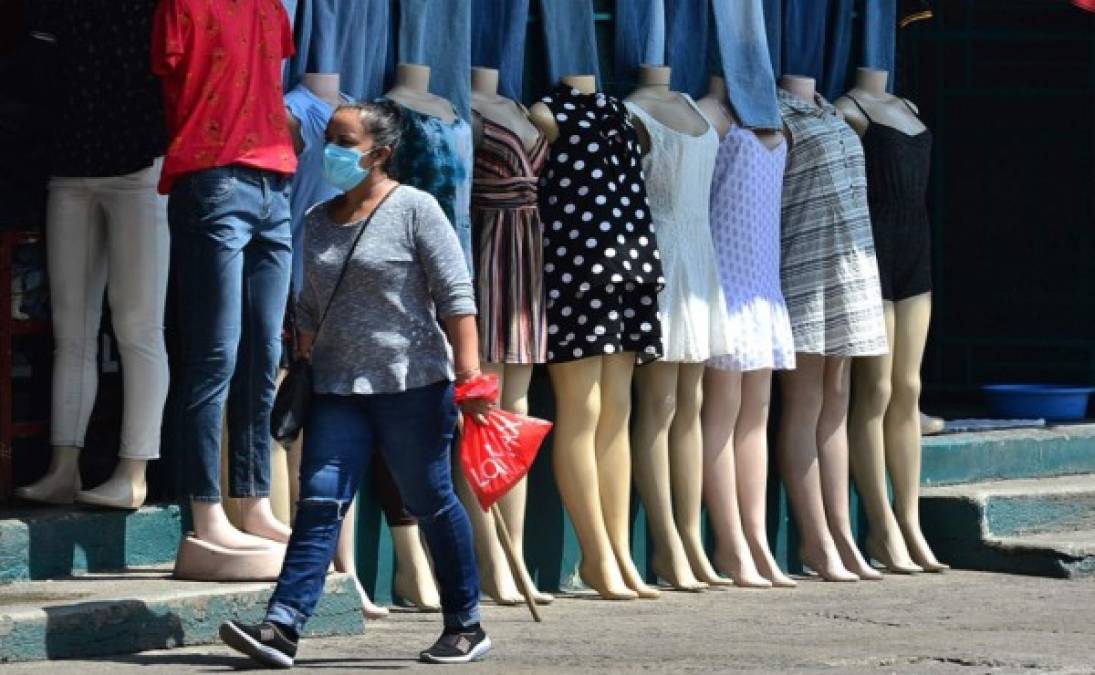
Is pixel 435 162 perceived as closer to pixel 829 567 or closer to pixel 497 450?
pixel 497 450

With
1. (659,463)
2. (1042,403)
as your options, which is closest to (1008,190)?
(1042,403)

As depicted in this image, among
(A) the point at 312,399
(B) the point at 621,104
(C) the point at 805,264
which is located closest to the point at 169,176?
(A) the point at 312,399

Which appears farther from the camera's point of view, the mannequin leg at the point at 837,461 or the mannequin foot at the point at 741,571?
the mannequin leg at the point at 837,461

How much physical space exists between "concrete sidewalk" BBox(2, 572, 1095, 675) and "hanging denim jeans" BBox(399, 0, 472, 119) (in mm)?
1818

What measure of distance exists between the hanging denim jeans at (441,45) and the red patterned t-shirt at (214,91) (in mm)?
1008

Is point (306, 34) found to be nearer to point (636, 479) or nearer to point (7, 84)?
point (7, 84)

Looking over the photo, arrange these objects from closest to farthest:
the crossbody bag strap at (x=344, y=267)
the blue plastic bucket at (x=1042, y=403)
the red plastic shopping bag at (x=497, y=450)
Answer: the crossbody bag strap at (x=344, y=267) < the red plastic shopping bag at (x=497, y=450) < the blue plastic bucket at (x=1042, y=403)

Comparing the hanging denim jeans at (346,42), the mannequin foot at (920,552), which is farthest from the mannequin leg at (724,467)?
the hanging denim jeans at (346,42)

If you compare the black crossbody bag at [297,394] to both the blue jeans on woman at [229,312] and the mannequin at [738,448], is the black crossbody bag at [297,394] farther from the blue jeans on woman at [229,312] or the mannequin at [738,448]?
the mannequin at [738,448]

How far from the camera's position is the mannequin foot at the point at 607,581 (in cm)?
1006

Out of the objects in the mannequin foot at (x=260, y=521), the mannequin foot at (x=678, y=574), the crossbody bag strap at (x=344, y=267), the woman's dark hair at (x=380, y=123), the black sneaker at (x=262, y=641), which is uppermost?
the woman's dark hair at (x=380, y=123)

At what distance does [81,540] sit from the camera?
891 cm

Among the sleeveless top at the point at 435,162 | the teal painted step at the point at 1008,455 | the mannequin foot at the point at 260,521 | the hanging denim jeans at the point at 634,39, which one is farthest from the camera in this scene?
the teal painted step at the point at 1008,455

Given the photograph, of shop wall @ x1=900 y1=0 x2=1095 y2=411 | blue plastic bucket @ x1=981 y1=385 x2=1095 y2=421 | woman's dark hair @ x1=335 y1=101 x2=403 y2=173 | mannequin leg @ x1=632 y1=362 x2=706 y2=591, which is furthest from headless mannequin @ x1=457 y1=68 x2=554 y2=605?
shop wall @ x1=900 y1=0 x2=1095 y2=411
